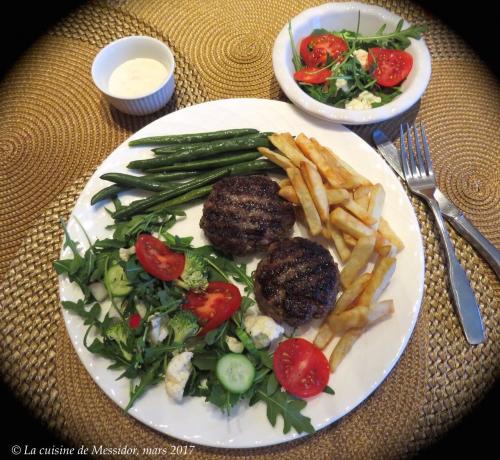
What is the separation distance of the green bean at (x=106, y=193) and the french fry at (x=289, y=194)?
4.15 ft

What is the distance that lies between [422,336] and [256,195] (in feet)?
5.33

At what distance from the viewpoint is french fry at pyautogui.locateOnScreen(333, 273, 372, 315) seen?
2.79 meters

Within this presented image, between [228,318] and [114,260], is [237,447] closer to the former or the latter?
[228,318]

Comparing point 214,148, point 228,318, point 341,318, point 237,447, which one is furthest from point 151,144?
point 237,447

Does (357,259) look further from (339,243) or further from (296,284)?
(296,284)

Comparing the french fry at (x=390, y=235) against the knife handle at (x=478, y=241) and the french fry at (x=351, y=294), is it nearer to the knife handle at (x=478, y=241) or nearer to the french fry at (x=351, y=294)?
the french fry at (x=351, y=294)

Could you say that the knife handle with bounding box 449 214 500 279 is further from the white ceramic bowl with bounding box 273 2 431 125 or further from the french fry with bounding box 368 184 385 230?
the white ceramic bowl with bounding box 273 2 431 125

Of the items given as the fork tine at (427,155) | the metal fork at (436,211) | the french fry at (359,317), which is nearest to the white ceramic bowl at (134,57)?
the metal fork at (436,211)

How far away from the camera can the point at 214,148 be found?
3.32m

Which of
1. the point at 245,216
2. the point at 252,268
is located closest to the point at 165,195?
the point at 245,216

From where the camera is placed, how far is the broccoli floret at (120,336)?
8.76ft

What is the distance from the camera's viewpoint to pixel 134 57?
3832mm

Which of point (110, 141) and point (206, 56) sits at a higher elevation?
point (206, 56)

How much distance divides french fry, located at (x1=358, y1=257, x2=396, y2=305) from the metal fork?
0.73m
